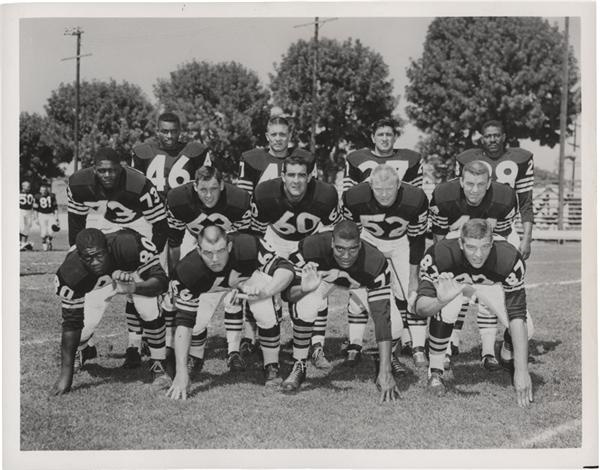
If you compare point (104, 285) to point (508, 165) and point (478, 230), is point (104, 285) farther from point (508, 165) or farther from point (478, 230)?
point (508, 165)

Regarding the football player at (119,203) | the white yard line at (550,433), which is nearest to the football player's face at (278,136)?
the football player at (119,203)

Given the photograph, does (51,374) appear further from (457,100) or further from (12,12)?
(457,100)

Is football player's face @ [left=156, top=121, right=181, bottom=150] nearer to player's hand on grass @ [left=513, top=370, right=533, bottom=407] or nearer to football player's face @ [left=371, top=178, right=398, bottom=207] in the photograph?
football player's face @ [left=371, top=178, right=398, bottom=207]

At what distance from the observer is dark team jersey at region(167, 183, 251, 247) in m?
4.38

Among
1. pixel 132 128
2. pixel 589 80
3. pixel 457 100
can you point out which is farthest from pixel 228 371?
pixel 457 100

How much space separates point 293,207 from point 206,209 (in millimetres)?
590

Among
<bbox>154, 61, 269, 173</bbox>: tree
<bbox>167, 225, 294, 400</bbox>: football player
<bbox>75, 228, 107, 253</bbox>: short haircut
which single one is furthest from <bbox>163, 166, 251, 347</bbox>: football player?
<bbox>154, 61, 269, 173</bbox>: tree

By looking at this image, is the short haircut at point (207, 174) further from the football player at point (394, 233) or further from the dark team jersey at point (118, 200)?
the football player at point (394, 233)

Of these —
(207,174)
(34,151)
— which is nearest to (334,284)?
(207,174)

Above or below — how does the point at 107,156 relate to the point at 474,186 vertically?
above

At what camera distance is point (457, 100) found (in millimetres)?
8055

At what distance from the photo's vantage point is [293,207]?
439 cm

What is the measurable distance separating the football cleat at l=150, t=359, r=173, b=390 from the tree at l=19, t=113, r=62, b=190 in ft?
5.47

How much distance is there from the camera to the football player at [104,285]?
160 inches
